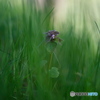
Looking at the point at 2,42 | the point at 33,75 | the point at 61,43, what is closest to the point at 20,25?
the point at 2,42

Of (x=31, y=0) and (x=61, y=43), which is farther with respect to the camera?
(x=61, y=43)

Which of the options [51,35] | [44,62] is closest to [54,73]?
[44,62]

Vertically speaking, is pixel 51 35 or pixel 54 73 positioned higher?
pixel 51 35

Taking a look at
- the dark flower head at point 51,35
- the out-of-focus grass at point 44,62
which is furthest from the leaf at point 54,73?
the dark flower head at point 51,35

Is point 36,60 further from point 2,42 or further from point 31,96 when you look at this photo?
point 2,42

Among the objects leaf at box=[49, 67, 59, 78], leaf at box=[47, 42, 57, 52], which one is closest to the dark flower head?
leaf at box=[47, 42, 57, 52]

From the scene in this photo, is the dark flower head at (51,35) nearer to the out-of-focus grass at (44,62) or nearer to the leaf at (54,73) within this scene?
the out-of-focus grass at (44,62)

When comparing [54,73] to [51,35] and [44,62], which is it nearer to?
[44,62]

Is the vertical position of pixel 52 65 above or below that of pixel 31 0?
below
